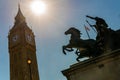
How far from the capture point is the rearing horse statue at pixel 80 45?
15.9 metres

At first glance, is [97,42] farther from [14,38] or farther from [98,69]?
[14,38]

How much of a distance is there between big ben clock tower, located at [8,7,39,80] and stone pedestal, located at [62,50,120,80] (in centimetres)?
8685

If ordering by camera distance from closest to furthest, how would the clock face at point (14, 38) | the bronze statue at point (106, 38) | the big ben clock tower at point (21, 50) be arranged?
the bronze statue at point (106, 38) < the big ben clock tower at point (21, 50) < the clock face at point (14, 38)

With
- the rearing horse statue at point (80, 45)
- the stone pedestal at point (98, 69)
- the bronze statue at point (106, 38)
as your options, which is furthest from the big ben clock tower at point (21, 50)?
the stone pedestal at point (98, 69)

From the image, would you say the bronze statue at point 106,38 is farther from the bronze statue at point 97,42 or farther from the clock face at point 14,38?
the clock face at point 14,38

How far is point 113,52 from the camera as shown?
14.0 m

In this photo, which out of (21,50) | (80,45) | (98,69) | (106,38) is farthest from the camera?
(21,50)

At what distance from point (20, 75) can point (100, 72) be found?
296 ft

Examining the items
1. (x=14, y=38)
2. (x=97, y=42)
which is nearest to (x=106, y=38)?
(x=97, y=42)

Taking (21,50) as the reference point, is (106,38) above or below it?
below

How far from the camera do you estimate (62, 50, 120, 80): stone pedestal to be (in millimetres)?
13906

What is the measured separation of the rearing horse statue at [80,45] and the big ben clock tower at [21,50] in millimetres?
85352

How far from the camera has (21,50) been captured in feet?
356

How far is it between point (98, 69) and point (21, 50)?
95.5m
